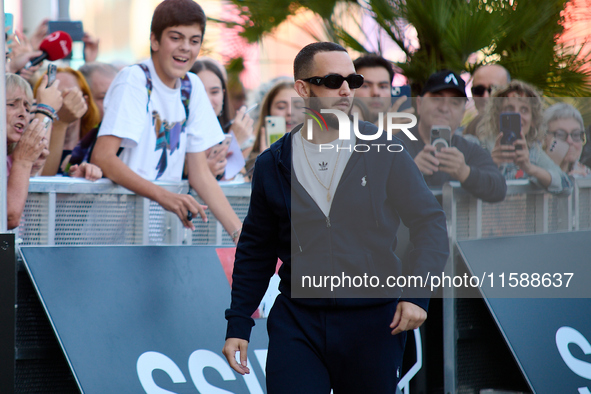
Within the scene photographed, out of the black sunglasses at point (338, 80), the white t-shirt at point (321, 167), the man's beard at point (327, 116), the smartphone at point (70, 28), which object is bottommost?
the white t-shirt at point (321, 167)

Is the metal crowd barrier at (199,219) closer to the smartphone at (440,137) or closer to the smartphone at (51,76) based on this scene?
the smartphone at (440,137)

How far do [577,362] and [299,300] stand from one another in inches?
101

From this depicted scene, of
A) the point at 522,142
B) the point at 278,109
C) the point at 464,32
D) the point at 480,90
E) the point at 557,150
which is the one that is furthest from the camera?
the point at 464,32

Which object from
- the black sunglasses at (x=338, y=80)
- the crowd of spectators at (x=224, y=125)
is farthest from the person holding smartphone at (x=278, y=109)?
the black sunglasses at (x=338, y=80)

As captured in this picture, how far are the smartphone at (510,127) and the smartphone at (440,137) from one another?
0.59 meters

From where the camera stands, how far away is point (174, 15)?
454 cm

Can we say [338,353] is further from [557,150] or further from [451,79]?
[557,150]

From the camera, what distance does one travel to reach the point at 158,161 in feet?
14.8

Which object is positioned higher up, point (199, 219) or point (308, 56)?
point (308, 56)

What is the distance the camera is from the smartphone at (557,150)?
5.67 meters

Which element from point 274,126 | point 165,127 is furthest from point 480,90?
point 165,127

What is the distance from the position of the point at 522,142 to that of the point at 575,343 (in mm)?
1348

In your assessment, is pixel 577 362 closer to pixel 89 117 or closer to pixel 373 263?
pixel 373 263

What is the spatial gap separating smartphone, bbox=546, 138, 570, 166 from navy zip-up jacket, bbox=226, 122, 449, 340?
309 centimetres
